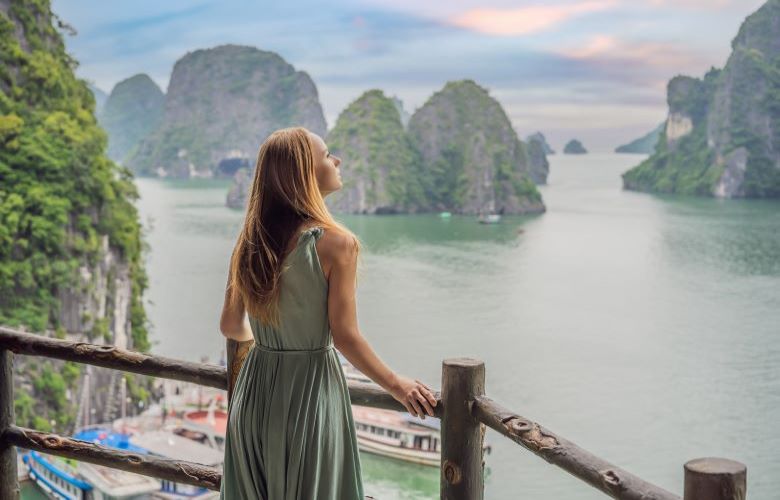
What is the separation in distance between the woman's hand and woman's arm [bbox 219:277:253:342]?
26 centimetres

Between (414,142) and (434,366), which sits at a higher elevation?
(414,142)

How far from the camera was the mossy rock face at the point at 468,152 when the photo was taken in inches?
2179

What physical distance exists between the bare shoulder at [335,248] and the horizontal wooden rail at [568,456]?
0.36 meters

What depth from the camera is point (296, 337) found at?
141cm

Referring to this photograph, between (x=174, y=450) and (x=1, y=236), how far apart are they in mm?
4542

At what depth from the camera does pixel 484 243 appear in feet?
137

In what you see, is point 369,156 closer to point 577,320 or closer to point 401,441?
point 577,320

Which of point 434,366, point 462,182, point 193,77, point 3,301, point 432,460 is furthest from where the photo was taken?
point 193,77

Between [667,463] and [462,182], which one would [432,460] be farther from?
[462,182]

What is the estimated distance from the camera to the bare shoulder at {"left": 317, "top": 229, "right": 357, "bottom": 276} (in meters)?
1.35

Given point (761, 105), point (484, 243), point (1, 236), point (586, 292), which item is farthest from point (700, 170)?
point (1, 236)

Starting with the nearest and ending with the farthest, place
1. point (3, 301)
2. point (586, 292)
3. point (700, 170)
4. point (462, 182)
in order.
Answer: point (3, 301) → point (586, 292) → point (462, 182) → point (700, 170)

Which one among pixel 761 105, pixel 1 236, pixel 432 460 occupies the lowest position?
pixel 432 460

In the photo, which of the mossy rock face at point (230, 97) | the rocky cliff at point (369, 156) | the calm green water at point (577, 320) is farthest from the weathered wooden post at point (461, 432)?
the mossy rock face at point (230, 97)
